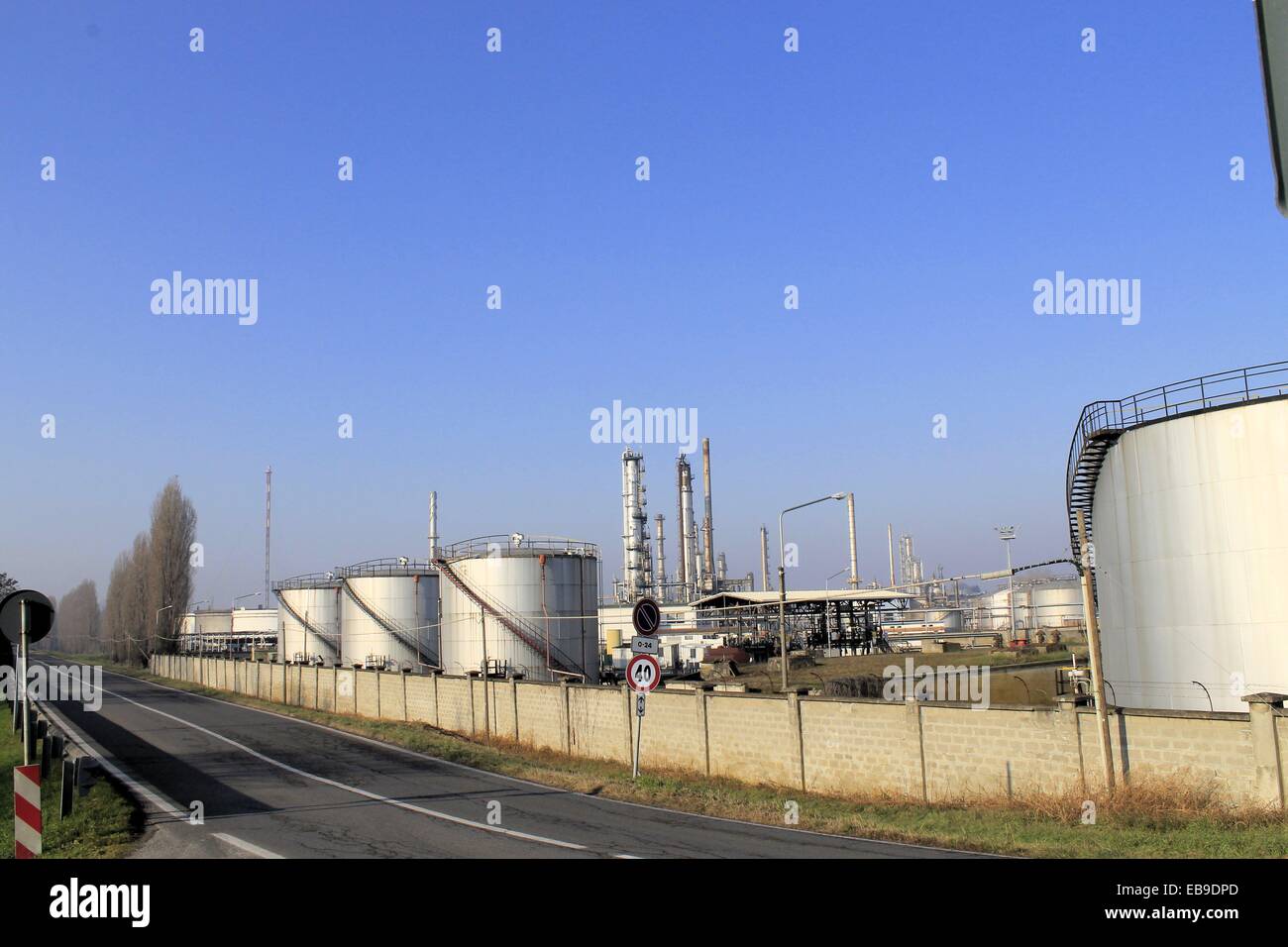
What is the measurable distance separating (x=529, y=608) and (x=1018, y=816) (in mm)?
28947

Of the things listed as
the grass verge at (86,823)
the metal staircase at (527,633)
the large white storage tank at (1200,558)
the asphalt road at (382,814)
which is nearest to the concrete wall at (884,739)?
the asphalt road at (382,814)

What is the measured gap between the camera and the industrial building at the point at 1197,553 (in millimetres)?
21766

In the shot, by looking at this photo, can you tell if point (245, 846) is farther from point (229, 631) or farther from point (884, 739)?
point (229, 631)

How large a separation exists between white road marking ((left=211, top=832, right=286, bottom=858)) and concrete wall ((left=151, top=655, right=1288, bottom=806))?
1363 cm

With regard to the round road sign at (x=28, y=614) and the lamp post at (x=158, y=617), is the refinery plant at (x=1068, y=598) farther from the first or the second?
the round road sign at (x=28, y=614)

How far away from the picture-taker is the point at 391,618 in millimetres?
57094

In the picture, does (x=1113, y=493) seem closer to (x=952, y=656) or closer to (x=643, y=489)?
(x=952, y=656)

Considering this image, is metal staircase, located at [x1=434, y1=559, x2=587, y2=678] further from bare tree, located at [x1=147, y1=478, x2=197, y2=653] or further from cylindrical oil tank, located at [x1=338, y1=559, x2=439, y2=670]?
bare tree, located at [x1=147, y1=478, x2=197, y2=653]

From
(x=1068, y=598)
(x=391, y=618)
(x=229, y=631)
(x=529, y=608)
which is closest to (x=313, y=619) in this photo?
(x=391, y=618)

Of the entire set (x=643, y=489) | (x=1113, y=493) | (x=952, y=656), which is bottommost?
(x=952, y=656)
